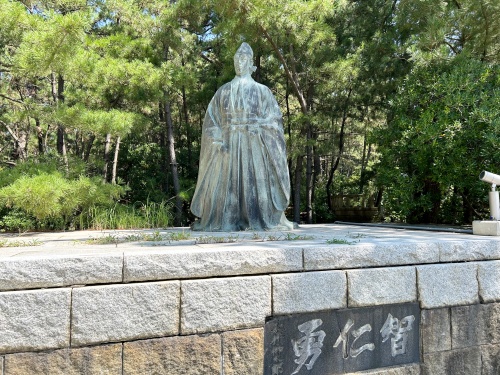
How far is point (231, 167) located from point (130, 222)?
3489 mm

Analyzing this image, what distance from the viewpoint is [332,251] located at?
3.01 meters

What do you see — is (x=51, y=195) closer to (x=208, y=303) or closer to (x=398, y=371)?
(x=208, y=303)

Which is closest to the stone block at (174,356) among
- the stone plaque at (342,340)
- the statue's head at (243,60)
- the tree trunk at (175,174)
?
the stone plaque at (342,340)

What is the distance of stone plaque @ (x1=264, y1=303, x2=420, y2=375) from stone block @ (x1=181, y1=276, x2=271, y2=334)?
158mm

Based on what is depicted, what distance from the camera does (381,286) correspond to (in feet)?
10.3

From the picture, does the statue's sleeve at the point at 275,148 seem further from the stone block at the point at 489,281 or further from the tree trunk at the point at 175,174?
the tree trunk at the point at 175,174

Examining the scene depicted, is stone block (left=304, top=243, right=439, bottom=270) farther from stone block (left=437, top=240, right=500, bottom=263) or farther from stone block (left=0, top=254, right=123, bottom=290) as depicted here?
stone block (left=0, top=254, right=123, bottom=290)

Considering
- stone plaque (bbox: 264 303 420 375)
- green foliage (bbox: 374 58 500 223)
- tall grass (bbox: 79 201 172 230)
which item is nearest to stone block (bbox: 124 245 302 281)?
stone plaque (bbox: 264 303 420 375)

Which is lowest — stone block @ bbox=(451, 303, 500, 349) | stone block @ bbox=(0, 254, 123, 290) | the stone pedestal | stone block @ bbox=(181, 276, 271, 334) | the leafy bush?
stone block @ bbox=(451, 303, 500, 349)

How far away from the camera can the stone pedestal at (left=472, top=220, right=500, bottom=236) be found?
4105 mm

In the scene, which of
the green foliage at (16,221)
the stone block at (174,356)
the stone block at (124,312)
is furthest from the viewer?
the green foliage at (16,221)

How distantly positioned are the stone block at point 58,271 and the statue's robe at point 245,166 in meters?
2.36

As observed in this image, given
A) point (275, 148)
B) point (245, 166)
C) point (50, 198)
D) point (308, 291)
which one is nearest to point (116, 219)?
point (50, 198)

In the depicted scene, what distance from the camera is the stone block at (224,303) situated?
8.61ft
